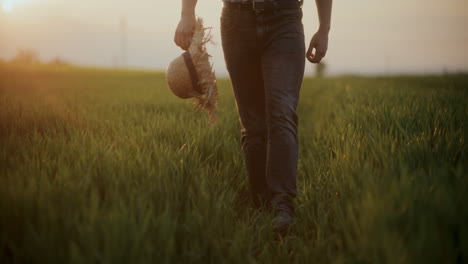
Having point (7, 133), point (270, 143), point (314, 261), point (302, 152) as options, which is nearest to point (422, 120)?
point (302, 152)

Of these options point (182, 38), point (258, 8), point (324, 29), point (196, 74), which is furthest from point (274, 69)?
point (196, 74)

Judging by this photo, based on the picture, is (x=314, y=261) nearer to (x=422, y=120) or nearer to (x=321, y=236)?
(x=321, y=236)

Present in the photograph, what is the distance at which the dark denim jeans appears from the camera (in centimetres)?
215

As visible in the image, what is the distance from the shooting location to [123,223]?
54.0 inches

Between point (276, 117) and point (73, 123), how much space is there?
2384 millimetres

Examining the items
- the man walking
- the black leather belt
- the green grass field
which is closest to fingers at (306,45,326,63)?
the man walking

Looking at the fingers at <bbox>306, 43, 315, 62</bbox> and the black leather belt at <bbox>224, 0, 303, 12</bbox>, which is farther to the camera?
the fingers at <bbox>306, 43, 315, 62</bbox>

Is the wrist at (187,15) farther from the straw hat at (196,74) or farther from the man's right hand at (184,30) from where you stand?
the straw hat at (196,74)

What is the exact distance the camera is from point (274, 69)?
215 cm

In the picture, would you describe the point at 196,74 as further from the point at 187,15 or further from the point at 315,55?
the point at 315,55

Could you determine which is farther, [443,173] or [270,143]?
[270,143]

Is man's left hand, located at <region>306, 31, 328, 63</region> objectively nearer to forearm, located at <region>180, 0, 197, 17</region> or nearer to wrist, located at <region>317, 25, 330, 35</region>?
wrist, located at <region>317, 25, 330, 35</region>

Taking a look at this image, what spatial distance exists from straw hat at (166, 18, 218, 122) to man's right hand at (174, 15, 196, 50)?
0.31 meters

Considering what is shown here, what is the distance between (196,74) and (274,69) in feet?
2.63
